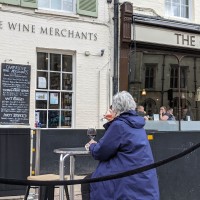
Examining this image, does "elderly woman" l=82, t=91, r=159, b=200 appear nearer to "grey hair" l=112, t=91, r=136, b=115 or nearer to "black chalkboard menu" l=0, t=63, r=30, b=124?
"grey hair" l=112, t=91, r=136, b=115

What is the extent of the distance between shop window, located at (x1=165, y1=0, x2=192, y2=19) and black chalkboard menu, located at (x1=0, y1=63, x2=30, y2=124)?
18.1 feet

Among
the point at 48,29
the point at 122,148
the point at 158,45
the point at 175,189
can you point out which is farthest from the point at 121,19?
the point at 122,148

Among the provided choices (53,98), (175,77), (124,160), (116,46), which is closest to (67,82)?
(53,98)

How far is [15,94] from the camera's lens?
1064cm

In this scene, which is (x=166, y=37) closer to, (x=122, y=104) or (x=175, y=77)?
(x=175, y=77)

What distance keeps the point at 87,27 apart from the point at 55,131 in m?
5.42

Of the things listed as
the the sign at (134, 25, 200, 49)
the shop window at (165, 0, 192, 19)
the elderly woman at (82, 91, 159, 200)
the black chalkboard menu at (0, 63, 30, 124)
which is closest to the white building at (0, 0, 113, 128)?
the black chalkboard menu at (0, 63, 30, 124)

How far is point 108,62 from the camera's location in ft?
39.8

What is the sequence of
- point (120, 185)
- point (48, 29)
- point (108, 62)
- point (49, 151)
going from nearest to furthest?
point (120, 185), point (49, 151), point (48, 29), point (108, 62)

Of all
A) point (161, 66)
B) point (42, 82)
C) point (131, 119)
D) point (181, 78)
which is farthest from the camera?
point (181, 78)

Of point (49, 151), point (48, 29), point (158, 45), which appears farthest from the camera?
point (158, 45)

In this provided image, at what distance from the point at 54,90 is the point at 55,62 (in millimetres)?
794

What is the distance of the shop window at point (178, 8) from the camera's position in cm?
1385

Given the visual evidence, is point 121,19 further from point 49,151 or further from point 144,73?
point 49,151
